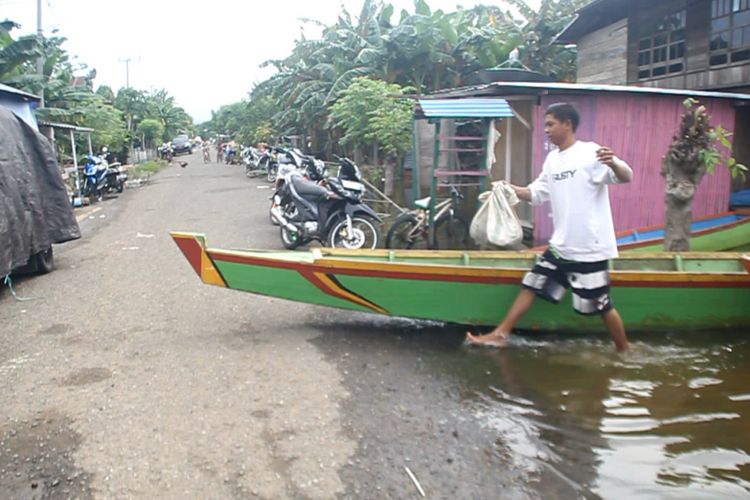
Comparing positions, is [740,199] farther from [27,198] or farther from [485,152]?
[27,198]

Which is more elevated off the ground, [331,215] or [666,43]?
[666,43]

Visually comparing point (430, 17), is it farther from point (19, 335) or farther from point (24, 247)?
point (19, 335)

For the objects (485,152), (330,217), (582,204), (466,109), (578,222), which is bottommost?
(330,217)

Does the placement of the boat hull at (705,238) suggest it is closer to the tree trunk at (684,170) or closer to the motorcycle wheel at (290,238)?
the tree trunk at (684,170)

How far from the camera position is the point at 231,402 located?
4.16m

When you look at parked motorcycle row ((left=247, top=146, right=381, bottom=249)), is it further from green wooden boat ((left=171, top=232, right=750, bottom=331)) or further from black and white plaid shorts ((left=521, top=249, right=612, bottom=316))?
black and white plaid shorts ((left=521, top=249, right=612, bottom=316))

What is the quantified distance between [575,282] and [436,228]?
3.98m

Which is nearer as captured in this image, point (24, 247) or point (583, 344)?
point (583, 344)

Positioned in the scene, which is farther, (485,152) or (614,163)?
(485,152)

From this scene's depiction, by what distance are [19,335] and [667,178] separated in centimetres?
626

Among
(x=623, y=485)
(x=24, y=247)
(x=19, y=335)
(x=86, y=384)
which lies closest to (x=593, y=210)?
(x=623, y=485)

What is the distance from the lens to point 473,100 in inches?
317

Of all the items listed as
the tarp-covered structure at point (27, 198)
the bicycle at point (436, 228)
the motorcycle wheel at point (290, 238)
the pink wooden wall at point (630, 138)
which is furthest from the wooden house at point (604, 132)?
the tarp-covered structure at point (27, 198)

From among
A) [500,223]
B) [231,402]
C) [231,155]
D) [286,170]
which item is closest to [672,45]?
[286,170]
